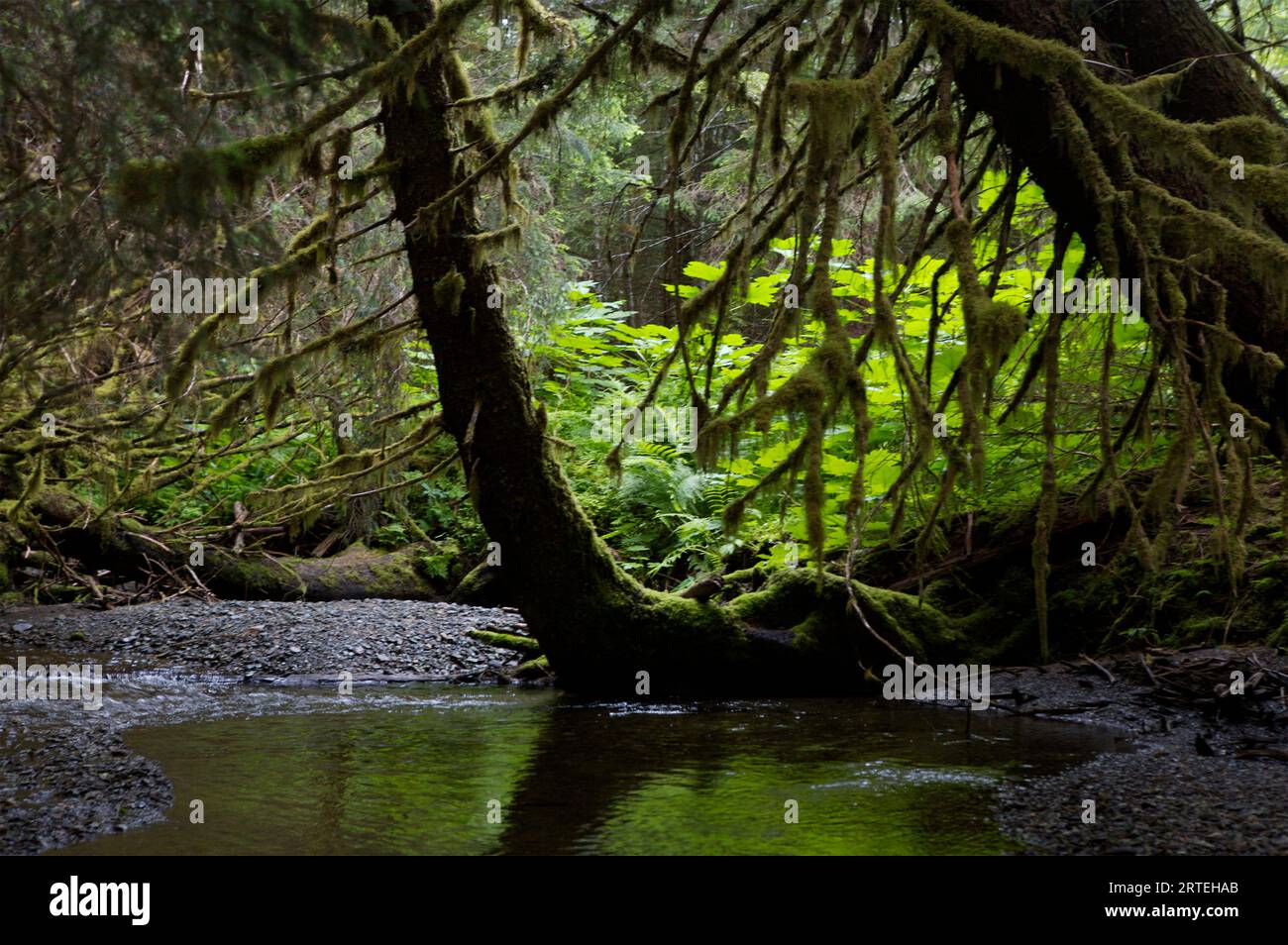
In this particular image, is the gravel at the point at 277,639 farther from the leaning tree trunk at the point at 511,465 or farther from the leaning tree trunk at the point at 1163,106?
the leaning tree trunk at the point at 1163,106

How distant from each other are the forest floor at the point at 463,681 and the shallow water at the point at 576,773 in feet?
0.84

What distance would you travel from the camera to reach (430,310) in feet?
24.1

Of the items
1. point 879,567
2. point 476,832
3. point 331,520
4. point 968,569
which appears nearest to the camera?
point 476,832

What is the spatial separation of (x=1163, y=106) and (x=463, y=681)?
730 cm

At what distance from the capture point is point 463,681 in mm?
9734

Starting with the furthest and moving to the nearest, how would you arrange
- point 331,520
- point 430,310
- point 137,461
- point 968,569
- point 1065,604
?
1. point 331,520
2. point 137,461
3. point 968,569
4. point 1065,604
5. point 430,310

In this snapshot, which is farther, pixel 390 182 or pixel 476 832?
pixel 390 182

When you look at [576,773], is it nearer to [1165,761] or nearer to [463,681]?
[1165,761]

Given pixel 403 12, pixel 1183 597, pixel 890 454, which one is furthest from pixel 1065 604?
pixel 403 12

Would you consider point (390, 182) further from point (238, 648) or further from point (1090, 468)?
point (1090, 468)

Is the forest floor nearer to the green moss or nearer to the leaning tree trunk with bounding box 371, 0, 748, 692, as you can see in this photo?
the green moss

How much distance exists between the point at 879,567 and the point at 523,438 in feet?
13.0

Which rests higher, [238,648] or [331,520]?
[331,520]

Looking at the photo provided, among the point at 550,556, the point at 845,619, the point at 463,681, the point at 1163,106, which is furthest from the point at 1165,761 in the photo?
the point at 463,681
